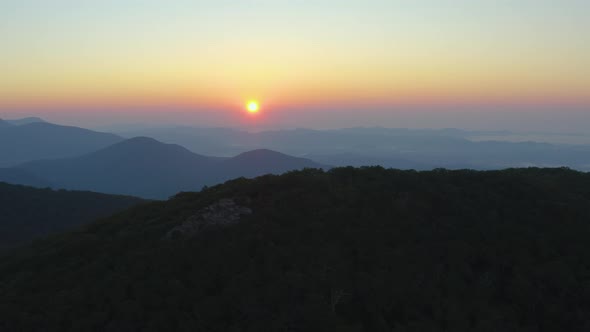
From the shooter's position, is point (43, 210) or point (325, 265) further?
point (43, 210)

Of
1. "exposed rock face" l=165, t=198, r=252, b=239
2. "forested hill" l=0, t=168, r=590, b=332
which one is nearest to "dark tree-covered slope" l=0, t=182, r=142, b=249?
"forested hill" l=0, t=168, r=590, b=332

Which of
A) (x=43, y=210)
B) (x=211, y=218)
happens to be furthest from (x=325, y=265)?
(x=43, y=210)

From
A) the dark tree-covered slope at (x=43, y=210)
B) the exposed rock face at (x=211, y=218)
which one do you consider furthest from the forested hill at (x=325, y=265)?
the dark tree-covered slope at (x=43, y=210)

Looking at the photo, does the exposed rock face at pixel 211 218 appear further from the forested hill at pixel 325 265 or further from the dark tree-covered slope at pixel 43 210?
the dark tree-covered slope at pixel 43 210

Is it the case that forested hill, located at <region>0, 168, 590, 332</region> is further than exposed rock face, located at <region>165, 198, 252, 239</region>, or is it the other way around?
exposed rock face, located at <region>165, 198, 252, 239</region>

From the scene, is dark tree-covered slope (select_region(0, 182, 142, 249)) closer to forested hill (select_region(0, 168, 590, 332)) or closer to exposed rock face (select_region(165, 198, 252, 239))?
forested hill (select_region(0, 168, 590, 332))

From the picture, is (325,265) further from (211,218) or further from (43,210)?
(43,210)

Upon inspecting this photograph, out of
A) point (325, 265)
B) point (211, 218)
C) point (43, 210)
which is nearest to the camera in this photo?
point (325, 265)
